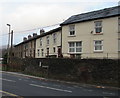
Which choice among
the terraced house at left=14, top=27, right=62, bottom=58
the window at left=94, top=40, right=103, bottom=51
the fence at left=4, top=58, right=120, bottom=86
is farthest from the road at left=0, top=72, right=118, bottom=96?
the terraced house at left=14, top=27, right=62, bottom=58

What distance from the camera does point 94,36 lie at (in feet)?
74.8

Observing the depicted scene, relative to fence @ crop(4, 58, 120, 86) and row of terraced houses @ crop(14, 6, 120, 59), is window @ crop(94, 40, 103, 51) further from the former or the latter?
fence @ crop(4, 58, 120, 86)

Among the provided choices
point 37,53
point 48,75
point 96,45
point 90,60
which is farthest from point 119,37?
point 37,53

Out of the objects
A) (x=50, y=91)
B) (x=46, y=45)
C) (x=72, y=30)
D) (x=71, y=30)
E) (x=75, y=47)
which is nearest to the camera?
(x=50, y=91)

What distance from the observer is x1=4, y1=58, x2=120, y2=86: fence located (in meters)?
16.5

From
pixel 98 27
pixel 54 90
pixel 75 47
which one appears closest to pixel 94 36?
pixel 98 27

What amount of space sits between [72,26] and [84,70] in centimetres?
926

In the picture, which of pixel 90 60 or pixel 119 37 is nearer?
pixel 90 60

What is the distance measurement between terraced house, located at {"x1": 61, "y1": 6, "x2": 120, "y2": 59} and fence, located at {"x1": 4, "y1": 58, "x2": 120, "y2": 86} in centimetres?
389

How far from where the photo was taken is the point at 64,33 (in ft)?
86.5

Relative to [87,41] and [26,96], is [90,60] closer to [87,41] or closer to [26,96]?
[87,41]

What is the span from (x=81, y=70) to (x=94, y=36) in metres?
6.16

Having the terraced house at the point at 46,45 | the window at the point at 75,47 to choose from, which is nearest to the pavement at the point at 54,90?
the window at the point at 75,47

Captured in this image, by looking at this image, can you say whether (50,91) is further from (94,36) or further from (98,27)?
(98,27)
